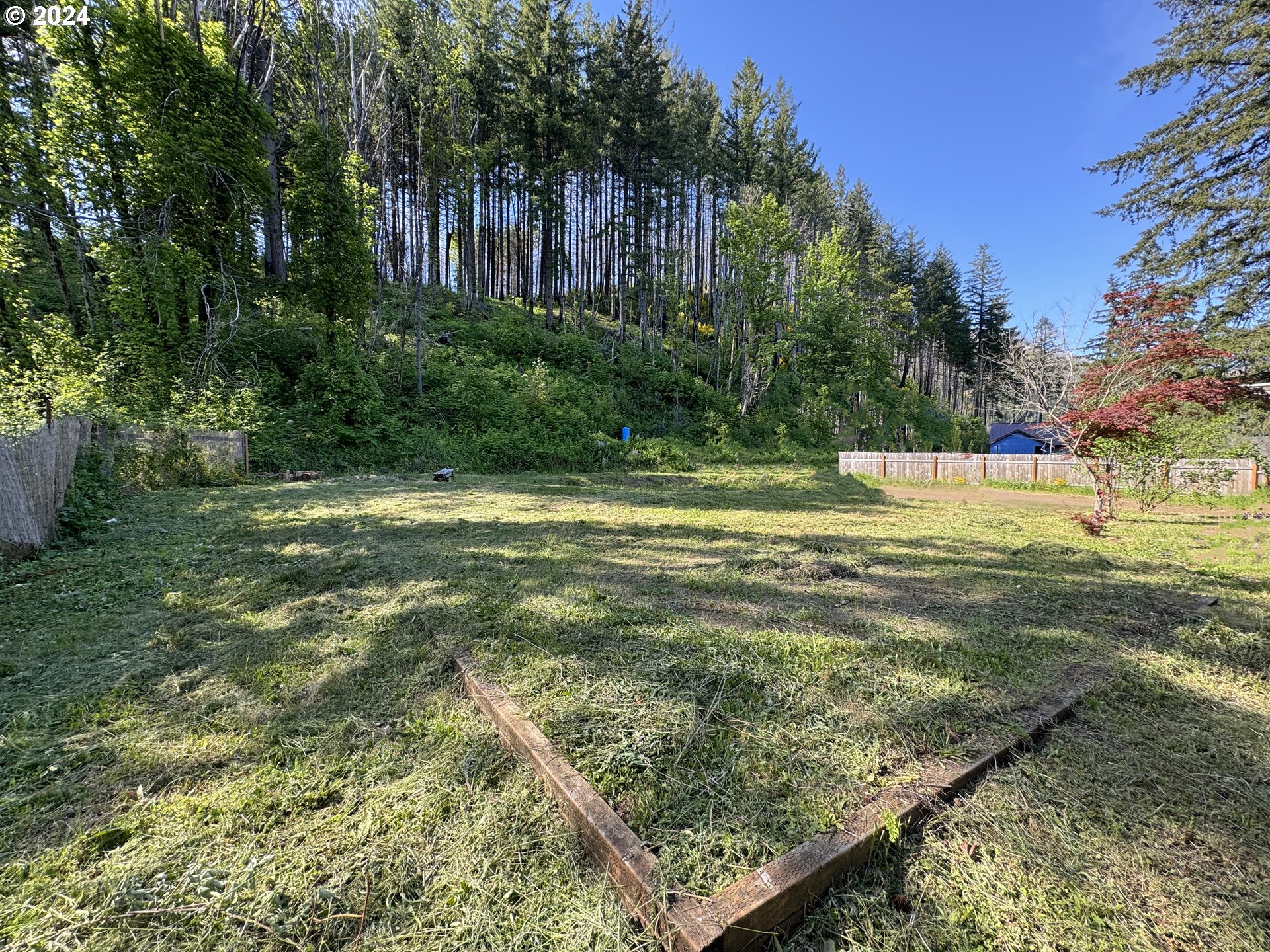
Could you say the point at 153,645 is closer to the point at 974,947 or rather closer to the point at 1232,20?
the point at 974,947

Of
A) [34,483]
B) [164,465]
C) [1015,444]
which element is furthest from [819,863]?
[1015,444]

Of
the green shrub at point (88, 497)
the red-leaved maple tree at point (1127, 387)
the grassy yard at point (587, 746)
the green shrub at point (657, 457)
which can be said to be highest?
the red-leaved maple tree at point (1127, 387)

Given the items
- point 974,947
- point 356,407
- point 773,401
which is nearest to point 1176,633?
point 974,947

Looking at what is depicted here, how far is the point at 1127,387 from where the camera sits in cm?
712

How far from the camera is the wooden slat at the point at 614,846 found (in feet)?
3.63

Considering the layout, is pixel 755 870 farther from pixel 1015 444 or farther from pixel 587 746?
pixel 1015 444

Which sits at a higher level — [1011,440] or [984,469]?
[1011,440]

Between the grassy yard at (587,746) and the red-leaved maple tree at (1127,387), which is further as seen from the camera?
the red-leaved maple tree at (1127,387)

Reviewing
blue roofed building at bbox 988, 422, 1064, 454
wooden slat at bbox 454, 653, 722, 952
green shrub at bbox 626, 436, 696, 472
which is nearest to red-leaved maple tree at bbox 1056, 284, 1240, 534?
wooden slat at bbox 454, 653, 722, 952

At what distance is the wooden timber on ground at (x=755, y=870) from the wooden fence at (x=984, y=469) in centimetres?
1430

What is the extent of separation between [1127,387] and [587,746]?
950 cm

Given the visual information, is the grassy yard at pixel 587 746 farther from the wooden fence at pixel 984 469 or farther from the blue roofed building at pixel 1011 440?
the blue roofed building at pixel 1011 440

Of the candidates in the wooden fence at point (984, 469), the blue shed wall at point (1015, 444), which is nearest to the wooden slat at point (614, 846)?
the wooden fence at point (984, 469)

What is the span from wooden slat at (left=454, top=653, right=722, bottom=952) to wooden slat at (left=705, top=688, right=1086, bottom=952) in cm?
7
